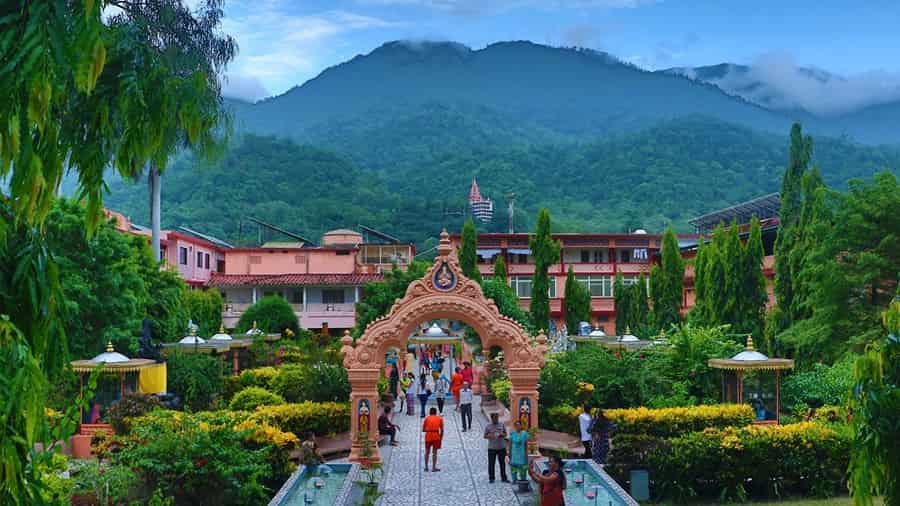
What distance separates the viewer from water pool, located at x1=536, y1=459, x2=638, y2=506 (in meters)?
12.4

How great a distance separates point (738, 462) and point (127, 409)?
12.3 meters

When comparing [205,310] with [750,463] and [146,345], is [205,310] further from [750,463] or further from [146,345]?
[750,463]

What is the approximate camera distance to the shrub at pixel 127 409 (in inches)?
724

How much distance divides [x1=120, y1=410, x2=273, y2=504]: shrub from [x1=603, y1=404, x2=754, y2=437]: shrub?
845 cm

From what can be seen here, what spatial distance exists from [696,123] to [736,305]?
8132cm

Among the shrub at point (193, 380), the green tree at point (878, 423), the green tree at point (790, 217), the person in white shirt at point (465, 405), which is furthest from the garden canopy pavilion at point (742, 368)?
the shrub at point (193, 380)

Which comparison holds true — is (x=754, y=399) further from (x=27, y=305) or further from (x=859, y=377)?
(x=27, y=305)

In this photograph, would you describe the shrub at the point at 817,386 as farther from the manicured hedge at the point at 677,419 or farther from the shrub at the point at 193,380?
the shrub at the point at 193,380

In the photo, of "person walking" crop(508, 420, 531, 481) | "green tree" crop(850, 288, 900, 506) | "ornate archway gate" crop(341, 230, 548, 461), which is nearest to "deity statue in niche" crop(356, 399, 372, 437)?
"ornate archway gate" crop(341, 230, 548, 461)

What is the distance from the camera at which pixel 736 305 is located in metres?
32.8

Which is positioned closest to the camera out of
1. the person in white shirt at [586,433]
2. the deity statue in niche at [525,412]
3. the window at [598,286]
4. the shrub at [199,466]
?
the shrub at [199,466]

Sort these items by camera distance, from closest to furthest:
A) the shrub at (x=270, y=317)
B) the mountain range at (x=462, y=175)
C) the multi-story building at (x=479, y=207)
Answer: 1. the shrub at (x=270, y=317)
2. the multi-story building at (x=479, y=207)
3. the mountain range at (x=462, y=175)

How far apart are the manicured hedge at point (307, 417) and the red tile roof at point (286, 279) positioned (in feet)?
107

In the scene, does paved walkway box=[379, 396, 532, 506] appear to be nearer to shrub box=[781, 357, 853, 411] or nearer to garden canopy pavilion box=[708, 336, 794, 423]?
garden canopy pavilion box=[708, 336, 794, 423]
